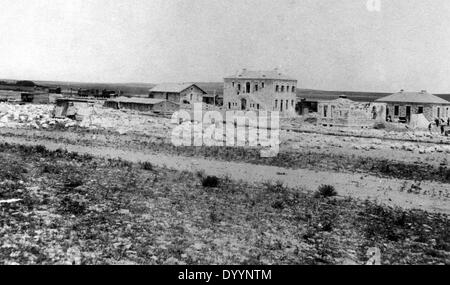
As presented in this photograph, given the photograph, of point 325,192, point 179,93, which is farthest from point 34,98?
point 325,192

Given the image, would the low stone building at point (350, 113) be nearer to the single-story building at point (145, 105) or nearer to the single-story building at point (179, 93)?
the single-story building at point (145, 105)

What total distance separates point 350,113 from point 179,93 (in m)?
24.1

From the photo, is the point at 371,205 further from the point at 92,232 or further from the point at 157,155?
the point at 157,155

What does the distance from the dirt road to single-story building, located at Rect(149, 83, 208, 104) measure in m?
33.4

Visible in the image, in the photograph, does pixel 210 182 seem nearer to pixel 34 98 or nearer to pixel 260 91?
pixel 260 91

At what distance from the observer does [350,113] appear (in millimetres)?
44062

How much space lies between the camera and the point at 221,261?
27.6ft

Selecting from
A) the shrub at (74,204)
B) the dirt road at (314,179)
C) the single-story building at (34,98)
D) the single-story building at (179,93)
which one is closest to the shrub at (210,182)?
the dirt road at (314,179)

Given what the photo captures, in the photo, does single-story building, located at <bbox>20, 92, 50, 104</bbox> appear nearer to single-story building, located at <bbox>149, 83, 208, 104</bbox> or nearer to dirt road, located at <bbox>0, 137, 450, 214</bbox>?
single-story building, located at <bbox>149, 83, 208, 104</bbox>

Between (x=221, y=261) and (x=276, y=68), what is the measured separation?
48.1 m

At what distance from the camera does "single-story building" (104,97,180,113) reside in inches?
2035

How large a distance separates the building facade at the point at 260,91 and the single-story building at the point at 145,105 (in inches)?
292

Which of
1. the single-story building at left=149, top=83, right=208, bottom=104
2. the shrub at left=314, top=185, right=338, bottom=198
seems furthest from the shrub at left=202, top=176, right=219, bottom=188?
the single-story building at left=149, top=83, right=208, bottom=104
